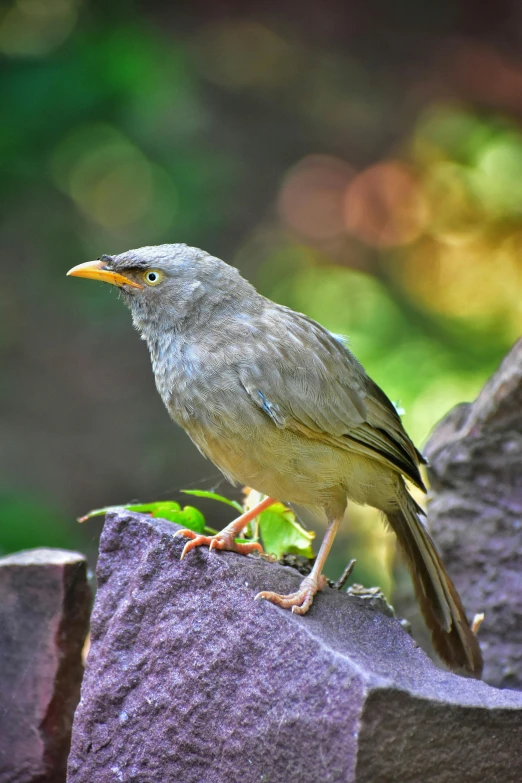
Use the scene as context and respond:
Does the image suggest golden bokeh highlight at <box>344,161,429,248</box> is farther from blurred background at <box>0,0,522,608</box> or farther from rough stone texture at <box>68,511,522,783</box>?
rough stone texture at <box>68,511,522,783</box>

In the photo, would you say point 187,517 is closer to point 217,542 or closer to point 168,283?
point 217,542

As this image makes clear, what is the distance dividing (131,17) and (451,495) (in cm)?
→ 500

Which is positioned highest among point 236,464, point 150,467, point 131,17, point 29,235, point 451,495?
point 131,17

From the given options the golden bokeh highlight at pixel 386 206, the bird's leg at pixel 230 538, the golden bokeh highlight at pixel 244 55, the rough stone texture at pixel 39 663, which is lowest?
the rough stone texture at pixel 39 663

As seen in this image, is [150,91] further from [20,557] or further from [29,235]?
[20,557]

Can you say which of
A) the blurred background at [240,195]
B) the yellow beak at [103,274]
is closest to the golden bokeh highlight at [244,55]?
the blurred background at [240,195]

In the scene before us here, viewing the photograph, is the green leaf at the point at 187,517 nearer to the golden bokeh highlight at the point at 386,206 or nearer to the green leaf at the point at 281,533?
the green leaf at the point at 281,533

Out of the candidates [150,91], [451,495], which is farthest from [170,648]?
[150,91]

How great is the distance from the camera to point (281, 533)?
4121 mm

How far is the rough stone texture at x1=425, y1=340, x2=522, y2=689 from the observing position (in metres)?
4.26

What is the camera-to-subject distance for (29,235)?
7766mm

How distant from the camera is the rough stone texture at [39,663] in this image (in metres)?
3.77

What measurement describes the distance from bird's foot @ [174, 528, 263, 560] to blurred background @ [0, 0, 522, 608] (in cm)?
287

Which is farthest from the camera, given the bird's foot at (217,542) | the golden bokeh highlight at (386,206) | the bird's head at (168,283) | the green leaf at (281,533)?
the golden bokeh highlight at (386,206)
